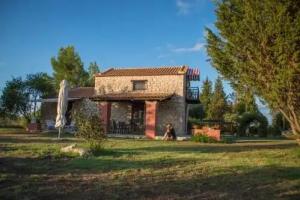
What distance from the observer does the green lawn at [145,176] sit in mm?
7156

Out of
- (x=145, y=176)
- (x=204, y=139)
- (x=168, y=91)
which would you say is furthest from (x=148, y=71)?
(x=145, y=176)

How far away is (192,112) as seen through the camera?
48125 millimetres

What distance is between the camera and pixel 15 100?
34.6 metres

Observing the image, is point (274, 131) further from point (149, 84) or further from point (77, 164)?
point (77, 164)

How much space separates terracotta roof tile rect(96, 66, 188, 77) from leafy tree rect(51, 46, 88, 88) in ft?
61.9

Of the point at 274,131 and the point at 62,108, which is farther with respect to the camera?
the point at 274,131

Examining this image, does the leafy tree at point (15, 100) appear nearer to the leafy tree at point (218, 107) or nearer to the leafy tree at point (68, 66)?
the leafy tree at point (68, 66)

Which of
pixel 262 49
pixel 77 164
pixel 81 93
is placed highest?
pixel 81 93

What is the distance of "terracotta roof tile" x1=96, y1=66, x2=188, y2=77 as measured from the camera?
2942 cm

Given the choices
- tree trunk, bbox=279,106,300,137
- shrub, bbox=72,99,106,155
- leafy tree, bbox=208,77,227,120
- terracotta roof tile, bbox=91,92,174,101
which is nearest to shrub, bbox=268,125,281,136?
leafy tree, bbox=208,77,227,120

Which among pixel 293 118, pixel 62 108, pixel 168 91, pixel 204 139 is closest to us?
pixel 293 118

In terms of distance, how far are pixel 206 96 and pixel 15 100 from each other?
26.8 metres

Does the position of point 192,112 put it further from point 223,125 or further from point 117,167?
point 117,167

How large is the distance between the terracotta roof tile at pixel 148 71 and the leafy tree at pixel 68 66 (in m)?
18.9
